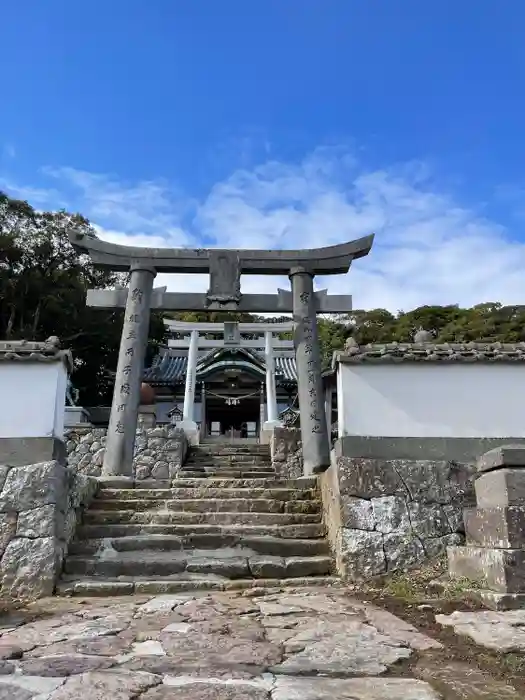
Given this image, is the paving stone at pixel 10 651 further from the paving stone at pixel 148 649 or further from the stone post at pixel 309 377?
the stone post at pixel 309 377

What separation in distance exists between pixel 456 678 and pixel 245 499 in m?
4.71

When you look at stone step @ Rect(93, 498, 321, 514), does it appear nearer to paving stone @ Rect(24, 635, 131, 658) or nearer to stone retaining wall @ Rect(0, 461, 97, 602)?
stone retaining wall @ Rect(0, 461, 97, 602)

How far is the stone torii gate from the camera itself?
1014 cm

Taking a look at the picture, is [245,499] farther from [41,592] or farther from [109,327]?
[109,327]

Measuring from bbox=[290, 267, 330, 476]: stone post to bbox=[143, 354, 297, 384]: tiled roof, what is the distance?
524 inches

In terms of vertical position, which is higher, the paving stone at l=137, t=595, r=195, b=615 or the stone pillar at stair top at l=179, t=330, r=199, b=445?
the stone pillar at stair top at l=179, t=330, r=199, b=445

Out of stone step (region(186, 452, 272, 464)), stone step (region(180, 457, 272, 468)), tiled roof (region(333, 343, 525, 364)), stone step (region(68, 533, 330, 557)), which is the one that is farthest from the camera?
stone step (region(186, 452, 272, 464))

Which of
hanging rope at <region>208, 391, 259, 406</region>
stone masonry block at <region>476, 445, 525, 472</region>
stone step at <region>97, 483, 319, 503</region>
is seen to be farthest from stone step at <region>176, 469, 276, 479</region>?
hanging rope at <region>208, 391, 259, 406</region>

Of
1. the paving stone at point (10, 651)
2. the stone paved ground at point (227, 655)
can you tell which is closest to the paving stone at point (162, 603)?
the stone paved ground at point (227, 655)

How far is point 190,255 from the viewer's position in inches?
415

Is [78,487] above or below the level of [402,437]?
below

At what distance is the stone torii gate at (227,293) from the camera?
10.1 metres

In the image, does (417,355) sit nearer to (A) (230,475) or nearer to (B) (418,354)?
(B) (418,354)

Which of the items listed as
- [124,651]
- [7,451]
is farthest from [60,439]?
[124,651]
